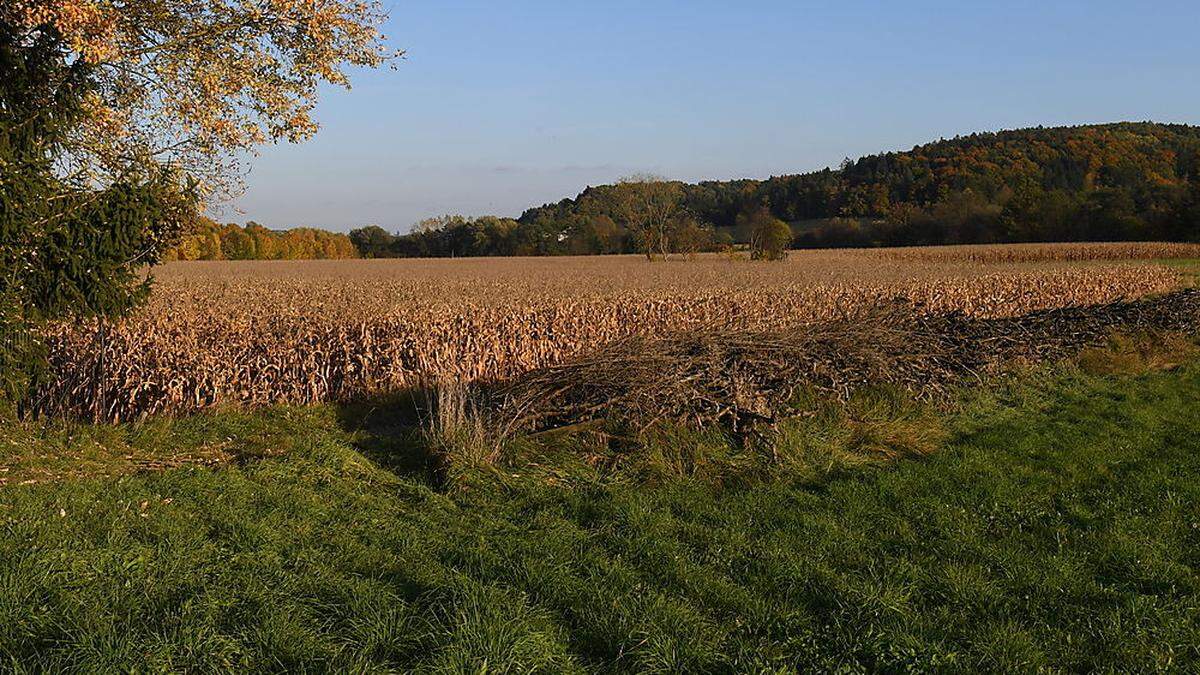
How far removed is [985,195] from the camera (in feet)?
285

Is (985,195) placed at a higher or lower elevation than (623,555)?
higher

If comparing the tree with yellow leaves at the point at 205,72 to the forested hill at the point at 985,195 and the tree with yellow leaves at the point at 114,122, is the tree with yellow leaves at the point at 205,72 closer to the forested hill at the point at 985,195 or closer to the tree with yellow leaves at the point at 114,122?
the tree with yellow leaves at the point at 114,122

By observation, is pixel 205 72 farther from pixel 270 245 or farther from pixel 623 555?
pixel 270 245

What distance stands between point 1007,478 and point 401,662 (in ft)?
18.7

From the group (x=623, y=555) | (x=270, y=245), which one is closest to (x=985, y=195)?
(x=270, y=245)

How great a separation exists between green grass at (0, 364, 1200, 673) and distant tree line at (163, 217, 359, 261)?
6936 centimetres

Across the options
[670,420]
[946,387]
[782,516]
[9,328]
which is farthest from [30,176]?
[946,387]

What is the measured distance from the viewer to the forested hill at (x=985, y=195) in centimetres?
7081

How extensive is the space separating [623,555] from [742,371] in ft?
13.0

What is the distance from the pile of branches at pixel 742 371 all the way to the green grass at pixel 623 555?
A: 1.48 feet

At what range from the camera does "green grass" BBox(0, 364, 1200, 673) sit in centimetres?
395

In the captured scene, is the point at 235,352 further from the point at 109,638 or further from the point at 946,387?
the point at 946,387

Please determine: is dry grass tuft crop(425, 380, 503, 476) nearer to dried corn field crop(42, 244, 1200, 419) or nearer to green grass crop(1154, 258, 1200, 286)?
dried corn field crop(42, 244, 1200, 419)

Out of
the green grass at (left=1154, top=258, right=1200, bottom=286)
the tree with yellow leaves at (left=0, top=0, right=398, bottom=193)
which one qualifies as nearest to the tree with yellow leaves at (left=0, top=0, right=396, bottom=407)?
the tree with yellow leaves at (left=0, top=0, right=398, bottom=193)
